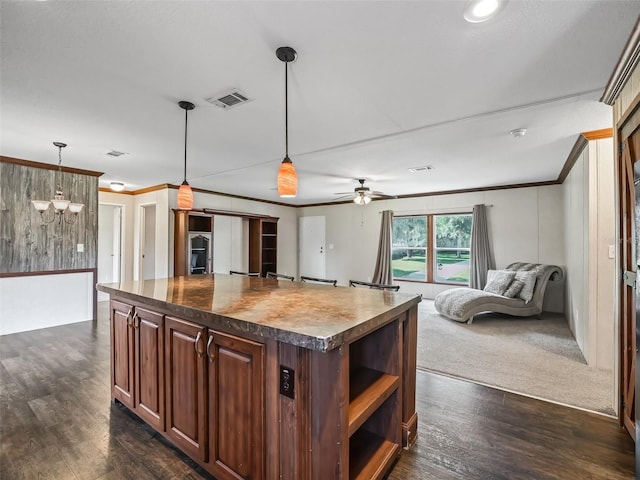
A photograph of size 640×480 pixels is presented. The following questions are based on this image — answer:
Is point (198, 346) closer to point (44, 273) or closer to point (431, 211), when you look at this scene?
point (44, 273)

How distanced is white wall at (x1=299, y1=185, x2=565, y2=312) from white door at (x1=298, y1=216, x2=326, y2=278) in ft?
3.44

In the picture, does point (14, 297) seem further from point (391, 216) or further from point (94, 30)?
point (391, 216)

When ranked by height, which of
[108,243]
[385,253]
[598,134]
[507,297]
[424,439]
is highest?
[598,134]

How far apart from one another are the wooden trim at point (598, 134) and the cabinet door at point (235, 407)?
3.76m

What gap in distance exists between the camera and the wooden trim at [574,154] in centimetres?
331

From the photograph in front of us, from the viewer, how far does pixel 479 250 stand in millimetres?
6207

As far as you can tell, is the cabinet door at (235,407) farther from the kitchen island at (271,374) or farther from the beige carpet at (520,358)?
the beige carpet at (520,358)

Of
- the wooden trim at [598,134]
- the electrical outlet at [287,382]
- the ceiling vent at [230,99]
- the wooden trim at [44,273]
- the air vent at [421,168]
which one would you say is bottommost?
the electrical outlet at [287,382]

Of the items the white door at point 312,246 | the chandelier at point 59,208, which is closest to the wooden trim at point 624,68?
the chandelier at point 59,208

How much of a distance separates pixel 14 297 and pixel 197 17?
488 cm

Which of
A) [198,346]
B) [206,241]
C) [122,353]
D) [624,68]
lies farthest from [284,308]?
[206,241]

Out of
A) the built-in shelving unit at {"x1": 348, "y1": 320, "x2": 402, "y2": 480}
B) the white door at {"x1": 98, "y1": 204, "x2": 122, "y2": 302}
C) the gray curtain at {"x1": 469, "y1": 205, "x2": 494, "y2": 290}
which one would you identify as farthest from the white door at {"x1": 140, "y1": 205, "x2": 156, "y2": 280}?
the gray curtain at {"x1": 469, "y1": 205, "x2": 494, "y2": 290}

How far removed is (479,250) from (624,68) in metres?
4.68

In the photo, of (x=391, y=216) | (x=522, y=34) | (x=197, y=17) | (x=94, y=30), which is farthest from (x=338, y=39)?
(x=391, y=216)
